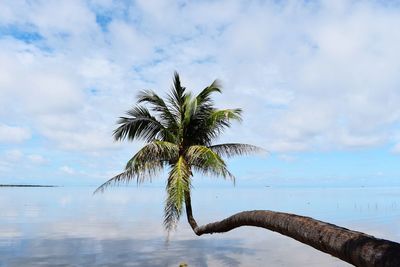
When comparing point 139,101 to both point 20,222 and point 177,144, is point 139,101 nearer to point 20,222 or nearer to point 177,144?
point 177,144

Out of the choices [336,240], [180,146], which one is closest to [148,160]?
[180,146]

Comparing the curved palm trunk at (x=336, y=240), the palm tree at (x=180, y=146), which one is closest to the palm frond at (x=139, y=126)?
the palm tree at (x=180, y=146)

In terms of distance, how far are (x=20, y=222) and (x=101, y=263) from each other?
36.2 m

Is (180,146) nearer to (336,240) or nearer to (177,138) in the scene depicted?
(177,138)

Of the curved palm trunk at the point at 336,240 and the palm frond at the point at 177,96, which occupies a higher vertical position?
the palm frond at the point at 177,96

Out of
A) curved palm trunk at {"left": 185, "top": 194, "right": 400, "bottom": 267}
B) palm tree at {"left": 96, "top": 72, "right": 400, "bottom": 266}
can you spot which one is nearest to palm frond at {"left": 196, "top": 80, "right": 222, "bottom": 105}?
palm tree at {"left": 96, "top": 72, "right": 400, "bottom": 266}

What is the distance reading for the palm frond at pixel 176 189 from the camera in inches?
540

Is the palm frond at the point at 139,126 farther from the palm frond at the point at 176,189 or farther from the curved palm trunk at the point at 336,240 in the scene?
the curved palm trunk at the point at 336,240

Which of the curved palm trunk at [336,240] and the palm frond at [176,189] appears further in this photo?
the palm frond at [176,189]

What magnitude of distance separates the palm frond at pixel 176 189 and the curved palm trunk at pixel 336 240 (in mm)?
4700

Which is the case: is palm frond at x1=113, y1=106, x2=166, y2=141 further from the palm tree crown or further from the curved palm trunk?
the curved palm trunk

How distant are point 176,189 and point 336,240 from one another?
836cm

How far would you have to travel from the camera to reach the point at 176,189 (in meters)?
13.8

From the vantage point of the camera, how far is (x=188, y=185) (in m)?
14.5
